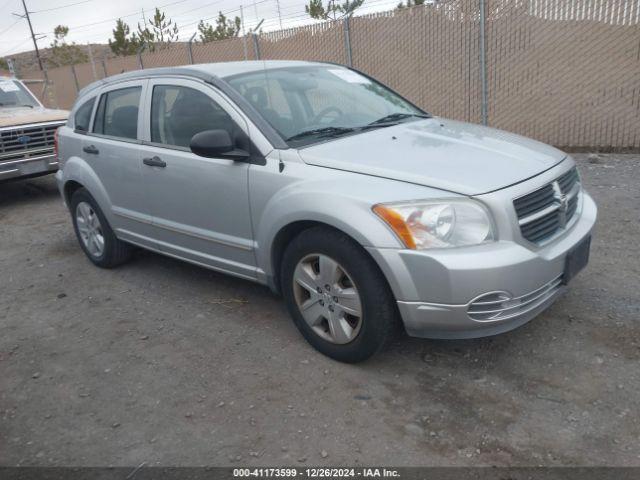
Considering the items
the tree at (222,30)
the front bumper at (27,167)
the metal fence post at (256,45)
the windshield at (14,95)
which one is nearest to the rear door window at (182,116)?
the front bumper at (27,167)

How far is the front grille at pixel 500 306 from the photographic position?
2.84 metres

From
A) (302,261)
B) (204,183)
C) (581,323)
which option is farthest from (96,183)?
(581,323)

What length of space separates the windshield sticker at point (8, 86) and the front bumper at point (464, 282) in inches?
347

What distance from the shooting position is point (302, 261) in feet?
10.9

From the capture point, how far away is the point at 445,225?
2.84m

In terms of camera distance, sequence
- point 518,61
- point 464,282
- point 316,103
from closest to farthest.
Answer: point 464,282 → point 316,103 → point 518,61

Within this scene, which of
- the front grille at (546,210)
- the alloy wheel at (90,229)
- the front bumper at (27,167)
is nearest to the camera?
the front grille at (546,210)

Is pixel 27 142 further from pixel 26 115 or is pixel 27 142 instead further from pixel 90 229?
pixel 90 229

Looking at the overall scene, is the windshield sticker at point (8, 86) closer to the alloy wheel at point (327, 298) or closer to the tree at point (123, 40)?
the alloy wheel at point (327, 298)

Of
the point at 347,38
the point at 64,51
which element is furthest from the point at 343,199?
the point at 64,51

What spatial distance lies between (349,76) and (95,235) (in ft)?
8.85

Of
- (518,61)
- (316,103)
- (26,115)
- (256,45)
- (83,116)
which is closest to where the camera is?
(316,103)

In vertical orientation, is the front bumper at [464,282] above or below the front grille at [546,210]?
below

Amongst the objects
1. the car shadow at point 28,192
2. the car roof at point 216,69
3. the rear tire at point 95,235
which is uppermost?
the car roof at point 216,69
